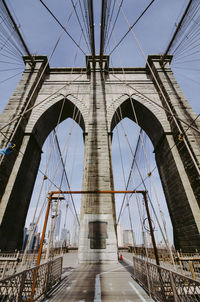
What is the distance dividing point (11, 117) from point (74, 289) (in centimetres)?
926

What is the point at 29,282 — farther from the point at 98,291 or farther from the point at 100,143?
the point at 100,143

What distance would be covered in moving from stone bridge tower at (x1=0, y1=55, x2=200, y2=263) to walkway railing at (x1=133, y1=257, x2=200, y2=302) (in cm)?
322

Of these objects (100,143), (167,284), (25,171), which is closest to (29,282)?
(167,284)

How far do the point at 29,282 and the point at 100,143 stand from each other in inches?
258

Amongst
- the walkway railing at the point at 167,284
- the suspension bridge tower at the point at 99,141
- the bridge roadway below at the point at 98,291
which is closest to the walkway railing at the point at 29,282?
the bridge roadway below at the point at 98,291

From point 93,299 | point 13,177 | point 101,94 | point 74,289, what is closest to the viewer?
point 93,299

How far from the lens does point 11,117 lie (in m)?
8.95

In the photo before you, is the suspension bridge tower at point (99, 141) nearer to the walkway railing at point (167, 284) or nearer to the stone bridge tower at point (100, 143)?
the stone bridge tower at point (100, 143)

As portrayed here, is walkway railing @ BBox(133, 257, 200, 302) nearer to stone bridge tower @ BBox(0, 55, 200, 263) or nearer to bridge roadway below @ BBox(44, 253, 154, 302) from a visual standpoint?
bridge roadway below @ BBox(44, 253, 154, 302)

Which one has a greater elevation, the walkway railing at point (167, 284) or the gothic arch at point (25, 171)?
the gothic arch at point (25, 171)

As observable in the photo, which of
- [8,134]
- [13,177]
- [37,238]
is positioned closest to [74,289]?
[13,177]

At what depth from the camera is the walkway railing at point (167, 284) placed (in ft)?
5.62

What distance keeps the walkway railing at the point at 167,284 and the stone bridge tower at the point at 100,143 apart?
10.6 feet

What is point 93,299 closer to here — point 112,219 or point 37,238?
point 112,219
